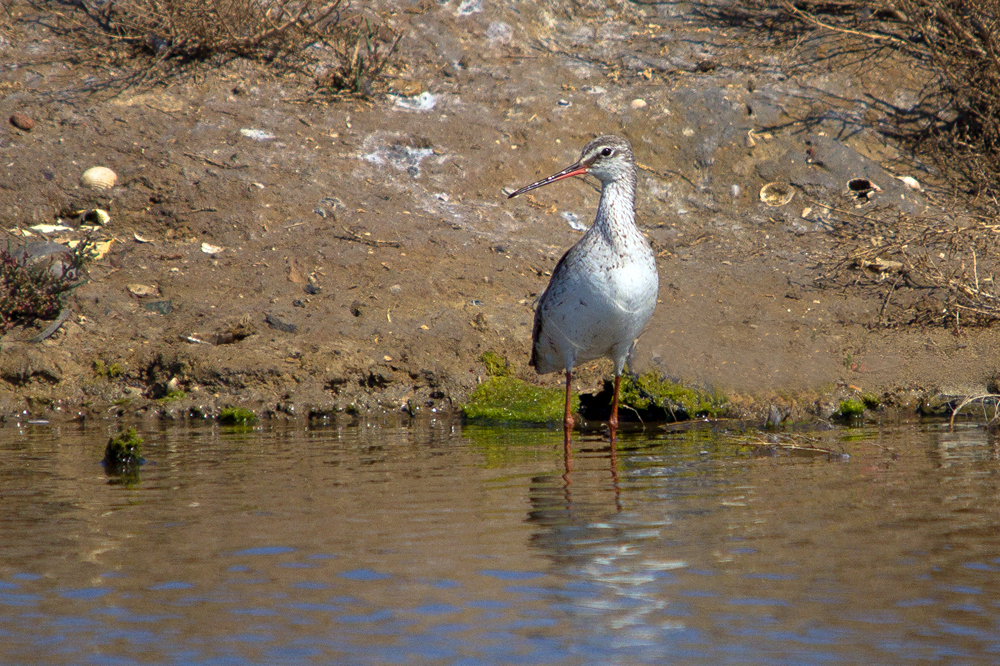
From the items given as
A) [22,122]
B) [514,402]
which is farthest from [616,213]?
[22,122]

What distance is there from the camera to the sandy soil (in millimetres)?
8484

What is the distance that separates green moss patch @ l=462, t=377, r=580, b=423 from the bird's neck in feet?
5.58

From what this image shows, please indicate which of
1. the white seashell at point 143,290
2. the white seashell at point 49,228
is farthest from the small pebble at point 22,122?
the white seashell at point 143,290

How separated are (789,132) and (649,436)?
600 cm

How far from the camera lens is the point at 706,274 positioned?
10078mm

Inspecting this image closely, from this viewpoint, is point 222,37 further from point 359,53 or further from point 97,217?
point 97,217

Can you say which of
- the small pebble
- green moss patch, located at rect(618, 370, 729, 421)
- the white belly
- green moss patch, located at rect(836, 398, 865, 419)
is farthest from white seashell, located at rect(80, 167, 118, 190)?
green moss patch, located at rect(836, 398, 865, 419)

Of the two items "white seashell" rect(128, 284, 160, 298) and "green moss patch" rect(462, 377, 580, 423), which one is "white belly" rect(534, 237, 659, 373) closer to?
"green moss patch" rect(462, 377, 580, 423)

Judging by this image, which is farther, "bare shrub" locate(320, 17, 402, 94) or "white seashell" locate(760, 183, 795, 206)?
"bare shrub" locate(320, 17, 402, 94)

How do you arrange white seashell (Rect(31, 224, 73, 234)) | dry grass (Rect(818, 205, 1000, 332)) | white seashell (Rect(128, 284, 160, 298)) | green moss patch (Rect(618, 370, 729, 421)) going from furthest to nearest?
white seashell (Rect(31, 224, 73, 234)), white seashell (Rect(128, 284, 160, 298)), dry grass (Rect(818, 205, 1000, 332)), green moss patch (Rect(618, 370, 729, 421))

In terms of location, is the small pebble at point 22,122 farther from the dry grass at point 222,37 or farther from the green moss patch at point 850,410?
the green moss patch at point 850,410

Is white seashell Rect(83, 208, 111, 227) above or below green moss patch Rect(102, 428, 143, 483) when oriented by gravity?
above

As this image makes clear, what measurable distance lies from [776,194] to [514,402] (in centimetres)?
477

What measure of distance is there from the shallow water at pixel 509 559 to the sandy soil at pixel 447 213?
84.9 inches
